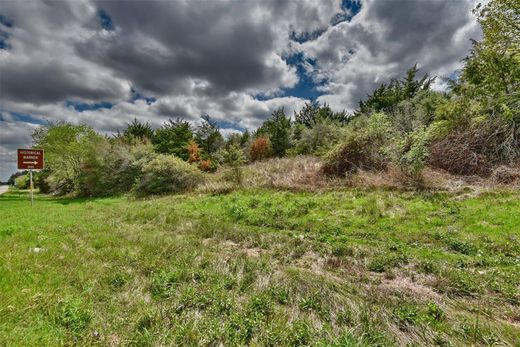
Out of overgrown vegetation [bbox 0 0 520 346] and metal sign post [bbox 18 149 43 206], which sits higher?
metal sign post [bbox 18 149 43 206]

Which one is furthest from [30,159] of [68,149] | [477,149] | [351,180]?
[477,149]

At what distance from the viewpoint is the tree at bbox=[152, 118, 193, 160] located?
1241 inches

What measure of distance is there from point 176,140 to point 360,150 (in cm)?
2498

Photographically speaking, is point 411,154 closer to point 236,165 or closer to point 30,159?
point 236,165

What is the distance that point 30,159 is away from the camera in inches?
637

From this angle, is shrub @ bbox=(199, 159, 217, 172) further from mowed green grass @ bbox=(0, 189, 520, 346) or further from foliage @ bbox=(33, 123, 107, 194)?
mowed green grass @ bbox=(0, 189, 520, 346)

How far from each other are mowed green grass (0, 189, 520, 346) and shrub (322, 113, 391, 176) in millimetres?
5871

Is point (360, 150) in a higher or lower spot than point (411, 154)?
higher

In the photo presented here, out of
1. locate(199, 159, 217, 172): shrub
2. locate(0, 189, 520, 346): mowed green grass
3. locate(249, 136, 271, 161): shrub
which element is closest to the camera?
locate(0, 189, 520, 346): mowed green grass

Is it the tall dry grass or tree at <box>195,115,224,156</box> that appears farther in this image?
tree at <box>195,115,224,156</box>

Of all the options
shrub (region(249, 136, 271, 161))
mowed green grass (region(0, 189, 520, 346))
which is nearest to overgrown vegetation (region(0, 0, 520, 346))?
mowed green grass (region(0, 189, 520, 346))

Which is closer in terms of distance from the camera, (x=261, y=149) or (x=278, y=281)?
(x=278, y=281)

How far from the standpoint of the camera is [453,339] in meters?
3.00

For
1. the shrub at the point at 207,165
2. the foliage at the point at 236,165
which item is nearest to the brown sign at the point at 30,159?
the foliage at the point at 236,165
